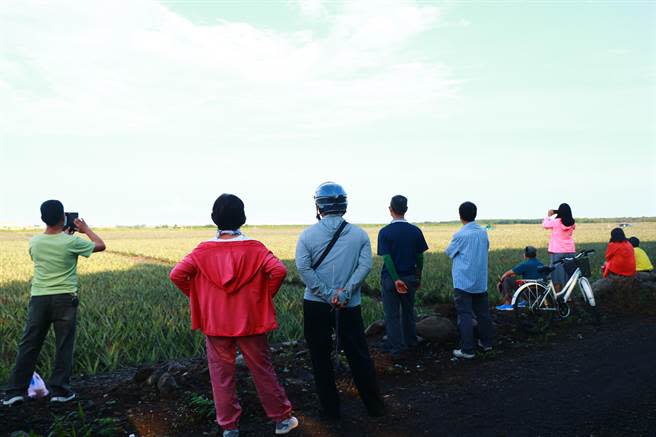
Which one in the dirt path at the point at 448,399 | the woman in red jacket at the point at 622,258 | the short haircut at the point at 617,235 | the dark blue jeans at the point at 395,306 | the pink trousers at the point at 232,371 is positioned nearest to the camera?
the pink trousers at the point at 232,371

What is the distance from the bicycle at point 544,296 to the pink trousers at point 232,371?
6.11 m

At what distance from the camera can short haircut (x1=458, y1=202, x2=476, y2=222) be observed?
25.6 ft

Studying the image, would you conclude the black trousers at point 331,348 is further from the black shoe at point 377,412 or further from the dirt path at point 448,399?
the dirt path at point 448,399

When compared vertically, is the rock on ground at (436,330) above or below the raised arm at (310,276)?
below

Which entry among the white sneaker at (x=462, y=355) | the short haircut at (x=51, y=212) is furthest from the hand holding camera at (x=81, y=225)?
the white sneaker at (x=462, y=355)

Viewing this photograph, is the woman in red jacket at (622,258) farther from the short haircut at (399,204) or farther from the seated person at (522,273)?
the short haircut at (399,204)

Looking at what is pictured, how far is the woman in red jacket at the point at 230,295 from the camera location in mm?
4504

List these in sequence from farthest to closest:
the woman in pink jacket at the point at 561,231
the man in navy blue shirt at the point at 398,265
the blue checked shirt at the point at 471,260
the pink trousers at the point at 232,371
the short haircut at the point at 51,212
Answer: the woman in pink jacket at the point at 561,231 → the blue checked shirt at the point at 471,260 → the man in navy blue shirt at the point at 398,265 → the short haircut at the point at 51,212 → the pink trousers at the point at 232,371

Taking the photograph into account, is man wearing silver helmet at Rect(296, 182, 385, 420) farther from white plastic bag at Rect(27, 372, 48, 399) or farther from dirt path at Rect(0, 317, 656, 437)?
white plastic bag at Rect(27, 372, 48, 399)

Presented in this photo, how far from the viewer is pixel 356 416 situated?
211 inches

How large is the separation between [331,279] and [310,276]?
204 millimetres

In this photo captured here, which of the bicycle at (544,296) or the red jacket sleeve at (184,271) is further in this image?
the bicycle at (544,296)

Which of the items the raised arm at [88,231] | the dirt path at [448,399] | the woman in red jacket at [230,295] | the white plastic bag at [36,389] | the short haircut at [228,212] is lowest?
the dirt path at [448,399]

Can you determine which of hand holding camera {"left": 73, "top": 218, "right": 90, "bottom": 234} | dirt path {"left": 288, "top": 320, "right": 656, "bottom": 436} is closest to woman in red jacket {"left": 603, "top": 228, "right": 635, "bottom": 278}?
dirt path {"left": 288, "top": 320, "right": 656, "bottom": 436}
